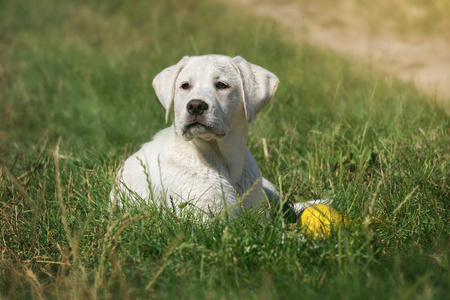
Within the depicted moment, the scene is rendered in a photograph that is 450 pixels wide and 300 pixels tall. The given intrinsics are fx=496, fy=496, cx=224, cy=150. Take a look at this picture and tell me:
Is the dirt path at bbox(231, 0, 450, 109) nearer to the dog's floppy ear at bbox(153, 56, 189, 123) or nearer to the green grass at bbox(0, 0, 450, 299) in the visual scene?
the green grass at bbox(0, 0, 450, 299)

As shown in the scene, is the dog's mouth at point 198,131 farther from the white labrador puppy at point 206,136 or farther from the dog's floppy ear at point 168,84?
the dog's floppy ear at point 168,84

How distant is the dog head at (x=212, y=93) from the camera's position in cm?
352

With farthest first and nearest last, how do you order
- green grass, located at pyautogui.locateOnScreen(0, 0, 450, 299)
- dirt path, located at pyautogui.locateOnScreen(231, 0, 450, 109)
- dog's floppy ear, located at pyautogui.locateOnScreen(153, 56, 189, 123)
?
1. dirt path, located at pyautogui.locateOnScreen(231, 0, 450, 109)
2. dog's floppy ear, located at pyautogui.locateOnScreen(153, 56, 189, 123)
3. green grass, located at pyautogui.locateOnScreen(0, 0, 450, 299)

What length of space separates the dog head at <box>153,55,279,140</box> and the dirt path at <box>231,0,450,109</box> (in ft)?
17.4

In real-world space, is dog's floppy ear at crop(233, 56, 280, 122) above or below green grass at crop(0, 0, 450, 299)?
above

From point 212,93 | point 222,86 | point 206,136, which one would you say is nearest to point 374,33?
point 222,86

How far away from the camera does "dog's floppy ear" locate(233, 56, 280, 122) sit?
3771 mm

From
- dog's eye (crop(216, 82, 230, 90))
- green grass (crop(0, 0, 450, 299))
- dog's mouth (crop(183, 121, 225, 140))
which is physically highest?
dog's eye (crop(216, 82, 230, 90))

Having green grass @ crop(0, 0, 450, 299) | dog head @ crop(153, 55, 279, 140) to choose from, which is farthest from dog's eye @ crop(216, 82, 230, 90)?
green grass @ crop(0, 0, 450, 299)

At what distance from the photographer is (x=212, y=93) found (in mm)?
3625

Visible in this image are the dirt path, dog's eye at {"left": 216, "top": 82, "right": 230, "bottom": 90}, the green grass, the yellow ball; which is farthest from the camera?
the dirt path

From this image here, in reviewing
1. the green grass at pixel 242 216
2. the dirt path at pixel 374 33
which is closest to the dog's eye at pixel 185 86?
the green grass at pixel 242 216

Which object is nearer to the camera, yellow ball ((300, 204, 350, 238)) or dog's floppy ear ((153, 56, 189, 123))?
yellow ball ((300, 204, 350, 238))

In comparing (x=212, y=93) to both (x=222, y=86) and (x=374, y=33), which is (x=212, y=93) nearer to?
(x=222, y=86)
